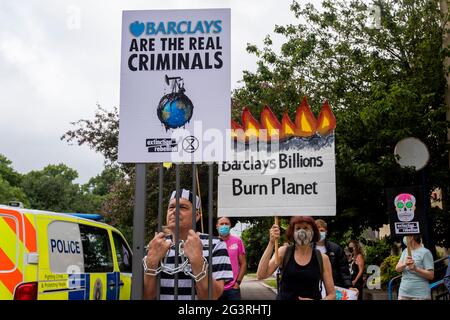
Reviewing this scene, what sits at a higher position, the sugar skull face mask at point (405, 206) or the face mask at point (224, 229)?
the sugar skull face mask at point (405, 206)

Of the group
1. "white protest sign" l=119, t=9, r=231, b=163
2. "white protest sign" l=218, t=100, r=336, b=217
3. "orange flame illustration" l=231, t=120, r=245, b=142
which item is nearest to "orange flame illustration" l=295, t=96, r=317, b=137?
"white protest sign" l=218, t=100, r=336, b=217

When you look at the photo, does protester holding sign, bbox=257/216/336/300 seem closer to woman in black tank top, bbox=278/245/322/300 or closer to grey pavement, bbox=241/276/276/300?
woman in black tank top, bbox=278/245/322/300

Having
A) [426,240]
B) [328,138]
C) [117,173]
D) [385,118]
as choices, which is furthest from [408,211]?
[117,173]

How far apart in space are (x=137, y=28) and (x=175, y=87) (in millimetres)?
451

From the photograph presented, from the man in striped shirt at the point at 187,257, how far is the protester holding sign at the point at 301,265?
47.1 inches

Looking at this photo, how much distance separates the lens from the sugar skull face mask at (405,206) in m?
8.48

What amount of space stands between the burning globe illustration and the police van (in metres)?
3.03

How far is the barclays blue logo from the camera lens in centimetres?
371

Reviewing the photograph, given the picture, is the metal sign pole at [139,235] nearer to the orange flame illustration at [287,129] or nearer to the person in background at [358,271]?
the orange flame illustration at [287,129]

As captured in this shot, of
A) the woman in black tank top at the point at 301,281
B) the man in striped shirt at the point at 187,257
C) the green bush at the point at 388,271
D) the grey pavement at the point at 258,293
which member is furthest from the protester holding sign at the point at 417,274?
the green bush at the point at 388,271

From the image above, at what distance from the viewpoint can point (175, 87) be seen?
144 inches
